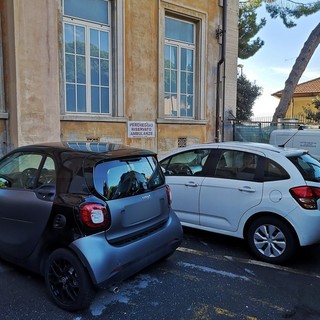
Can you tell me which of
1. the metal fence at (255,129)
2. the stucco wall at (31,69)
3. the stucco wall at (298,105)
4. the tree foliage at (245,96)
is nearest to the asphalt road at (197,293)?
the stucco wall at (31,69)

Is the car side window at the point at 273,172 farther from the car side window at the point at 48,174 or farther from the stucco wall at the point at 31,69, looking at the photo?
the stucco wall at the point at 31,69

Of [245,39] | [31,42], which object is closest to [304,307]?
[31,42]

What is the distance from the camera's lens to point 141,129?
9742 millimetres

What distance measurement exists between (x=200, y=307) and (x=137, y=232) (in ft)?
3.06

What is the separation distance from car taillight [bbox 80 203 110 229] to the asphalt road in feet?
2.67

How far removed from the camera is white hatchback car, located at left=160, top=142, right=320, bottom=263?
4262 millimetres

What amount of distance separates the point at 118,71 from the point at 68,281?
6.90 metres

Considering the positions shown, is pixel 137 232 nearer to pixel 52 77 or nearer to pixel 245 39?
pixel 52 77

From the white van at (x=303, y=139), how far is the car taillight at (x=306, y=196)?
167 inches

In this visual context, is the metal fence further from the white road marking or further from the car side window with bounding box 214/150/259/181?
the white road marking

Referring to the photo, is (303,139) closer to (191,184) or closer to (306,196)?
(191,184)

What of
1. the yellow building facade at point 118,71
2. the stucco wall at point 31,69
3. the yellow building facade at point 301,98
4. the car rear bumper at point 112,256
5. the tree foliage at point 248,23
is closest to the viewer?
the car rear bumper at point 112,256

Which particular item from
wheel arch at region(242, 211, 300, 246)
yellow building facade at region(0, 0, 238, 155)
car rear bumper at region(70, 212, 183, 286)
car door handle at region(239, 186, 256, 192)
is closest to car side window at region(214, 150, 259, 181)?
car door handle at region(239, 186, 256, 192)

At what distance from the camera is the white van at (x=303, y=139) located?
27.8 feet
